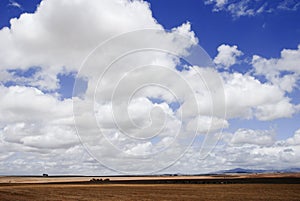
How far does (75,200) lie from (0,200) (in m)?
10.4

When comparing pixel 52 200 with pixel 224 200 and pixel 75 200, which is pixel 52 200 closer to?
pixel 75 200

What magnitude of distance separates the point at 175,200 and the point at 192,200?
2461 millimetres

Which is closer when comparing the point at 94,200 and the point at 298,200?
the point at 298,200

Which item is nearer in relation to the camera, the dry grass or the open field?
the dry grass

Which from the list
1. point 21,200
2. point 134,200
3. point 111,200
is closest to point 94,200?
point 111,200

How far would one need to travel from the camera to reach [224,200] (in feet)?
162

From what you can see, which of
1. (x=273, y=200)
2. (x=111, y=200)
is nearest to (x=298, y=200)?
(x=273, y=200)

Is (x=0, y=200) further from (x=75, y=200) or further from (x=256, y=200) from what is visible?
(x=256, y=200)

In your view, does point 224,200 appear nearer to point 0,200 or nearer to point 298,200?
point 298,200

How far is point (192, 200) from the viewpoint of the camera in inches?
1981

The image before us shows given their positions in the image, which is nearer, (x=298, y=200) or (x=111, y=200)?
(x=298, y=200)

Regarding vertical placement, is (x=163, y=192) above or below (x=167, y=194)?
above

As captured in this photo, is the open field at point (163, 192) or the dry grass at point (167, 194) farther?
the open field at point (163, 192)

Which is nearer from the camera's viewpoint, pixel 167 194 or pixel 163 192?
pixel 167 194
